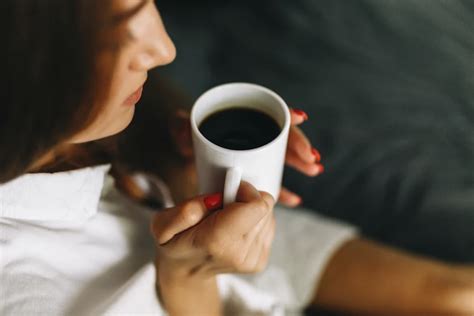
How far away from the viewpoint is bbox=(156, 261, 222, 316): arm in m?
0.57

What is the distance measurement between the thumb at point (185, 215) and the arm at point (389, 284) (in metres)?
0.40

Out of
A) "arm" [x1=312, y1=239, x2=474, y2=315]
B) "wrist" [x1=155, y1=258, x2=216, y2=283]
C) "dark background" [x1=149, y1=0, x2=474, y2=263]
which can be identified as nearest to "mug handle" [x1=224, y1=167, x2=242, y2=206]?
"wrist" [x1=155, y1=258, x2=216, y2=283]

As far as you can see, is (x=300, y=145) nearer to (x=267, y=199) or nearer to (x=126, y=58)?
(x=267, y=199)

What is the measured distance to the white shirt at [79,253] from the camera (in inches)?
20.7

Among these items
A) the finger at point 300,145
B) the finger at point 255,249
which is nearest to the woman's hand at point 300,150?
A: the finger at point 300,145

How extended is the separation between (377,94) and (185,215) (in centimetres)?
68

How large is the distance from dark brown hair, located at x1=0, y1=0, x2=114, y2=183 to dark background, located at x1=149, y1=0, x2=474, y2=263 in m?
0.61

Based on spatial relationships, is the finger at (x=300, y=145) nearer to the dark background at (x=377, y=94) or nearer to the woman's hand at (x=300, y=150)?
the woman's hand at (x=300, y=150)

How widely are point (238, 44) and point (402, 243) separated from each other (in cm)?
58

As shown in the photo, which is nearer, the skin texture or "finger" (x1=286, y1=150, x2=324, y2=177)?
the skin texture

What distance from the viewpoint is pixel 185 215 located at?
0.49 m

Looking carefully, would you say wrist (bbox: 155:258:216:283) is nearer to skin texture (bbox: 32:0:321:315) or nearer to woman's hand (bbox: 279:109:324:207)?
skin texture (bbox: 32:0:321:315)

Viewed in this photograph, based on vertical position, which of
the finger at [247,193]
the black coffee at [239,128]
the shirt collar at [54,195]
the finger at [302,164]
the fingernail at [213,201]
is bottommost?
the shirt collar at [54,195]

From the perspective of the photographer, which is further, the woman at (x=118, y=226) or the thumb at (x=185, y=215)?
the thumb at (x=185, y=215)
